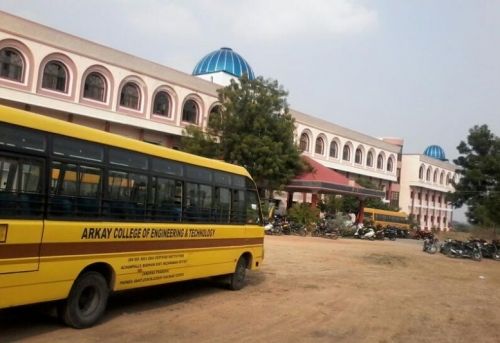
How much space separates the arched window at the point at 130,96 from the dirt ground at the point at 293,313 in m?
21.3

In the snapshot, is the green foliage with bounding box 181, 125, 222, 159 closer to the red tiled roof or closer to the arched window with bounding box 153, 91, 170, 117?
the arched window with bounding box 153, 91, 170, 117

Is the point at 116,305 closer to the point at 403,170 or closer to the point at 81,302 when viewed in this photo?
the point at 81,302

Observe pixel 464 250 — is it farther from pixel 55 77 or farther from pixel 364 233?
pixel 55 77

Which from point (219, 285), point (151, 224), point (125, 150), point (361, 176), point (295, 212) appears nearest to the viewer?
point (125, 150)

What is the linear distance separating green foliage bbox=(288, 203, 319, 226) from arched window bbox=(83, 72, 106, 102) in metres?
13.7

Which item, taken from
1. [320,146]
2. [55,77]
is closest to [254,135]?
[55,77]

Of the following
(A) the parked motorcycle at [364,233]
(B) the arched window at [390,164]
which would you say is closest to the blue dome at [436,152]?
(B) the arched window at [390,164]

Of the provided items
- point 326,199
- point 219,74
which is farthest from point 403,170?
point 219,74

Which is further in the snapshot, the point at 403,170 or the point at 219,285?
the point at 403,170

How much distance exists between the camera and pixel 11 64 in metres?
27.2

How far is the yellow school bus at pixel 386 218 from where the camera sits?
1893 inches

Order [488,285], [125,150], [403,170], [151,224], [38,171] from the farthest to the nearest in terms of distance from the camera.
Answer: [403,170], [488,285], [151,224], [125,150], [38,171]

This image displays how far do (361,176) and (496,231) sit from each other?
77.7 ft

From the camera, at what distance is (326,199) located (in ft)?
154
